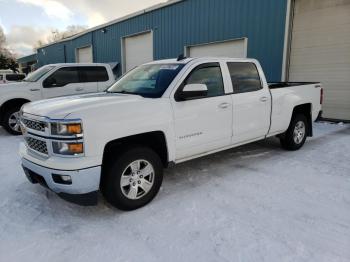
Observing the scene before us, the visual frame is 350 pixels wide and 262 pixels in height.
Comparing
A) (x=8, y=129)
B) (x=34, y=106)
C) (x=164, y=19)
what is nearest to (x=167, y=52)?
(x=164, y=19)

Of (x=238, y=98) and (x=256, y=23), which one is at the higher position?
(x=256, y=23)

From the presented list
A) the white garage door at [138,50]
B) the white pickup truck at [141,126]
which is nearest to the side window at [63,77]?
the white pickup truck at [141,126]

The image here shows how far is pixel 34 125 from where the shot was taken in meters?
3.37

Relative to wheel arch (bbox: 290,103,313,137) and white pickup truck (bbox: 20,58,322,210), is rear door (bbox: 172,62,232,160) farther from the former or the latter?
wheel arch (bbox: 290,103,313,137)

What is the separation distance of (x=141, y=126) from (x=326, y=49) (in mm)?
7740

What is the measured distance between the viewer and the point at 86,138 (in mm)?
3016

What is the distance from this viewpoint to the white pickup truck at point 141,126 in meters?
3.06

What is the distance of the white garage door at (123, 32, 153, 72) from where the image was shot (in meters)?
15.5

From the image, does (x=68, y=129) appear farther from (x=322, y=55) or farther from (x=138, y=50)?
(x=138, y=50)

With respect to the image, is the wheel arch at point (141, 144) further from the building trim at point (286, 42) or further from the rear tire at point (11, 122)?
the building trim at point (286, 42)

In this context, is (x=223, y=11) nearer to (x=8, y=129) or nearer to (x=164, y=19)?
(x=164, y=19)

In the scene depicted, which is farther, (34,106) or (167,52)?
(167,52)

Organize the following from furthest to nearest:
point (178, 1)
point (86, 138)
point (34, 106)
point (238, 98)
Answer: point (178, 1)
point (238, 98)
point (34, 106)
point (86, 138)

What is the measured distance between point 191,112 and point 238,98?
3.39 ft
